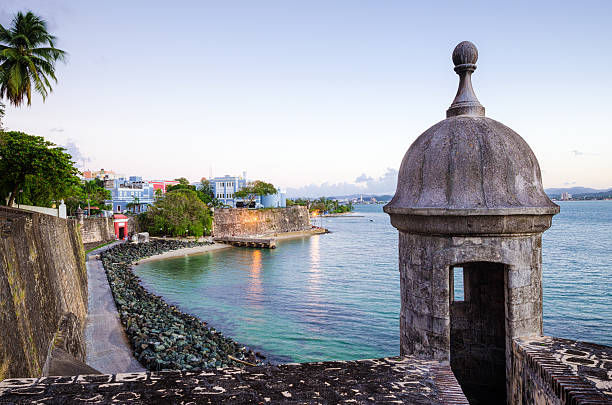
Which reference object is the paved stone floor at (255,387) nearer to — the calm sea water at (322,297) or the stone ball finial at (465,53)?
the stone ball finial at (465,53)

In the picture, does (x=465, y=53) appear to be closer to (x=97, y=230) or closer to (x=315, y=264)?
(x=315, y=264)

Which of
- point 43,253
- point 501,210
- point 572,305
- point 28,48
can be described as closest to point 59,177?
point 28,48

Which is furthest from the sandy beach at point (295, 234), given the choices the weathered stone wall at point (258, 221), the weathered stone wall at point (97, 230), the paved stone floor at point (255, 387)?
the paved stone floor at point (255, 387)

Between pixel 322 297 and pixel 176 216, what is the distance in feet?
111

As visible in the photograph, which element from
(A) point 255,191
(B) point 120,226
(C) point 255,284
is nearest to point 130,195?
(A) point 255,191

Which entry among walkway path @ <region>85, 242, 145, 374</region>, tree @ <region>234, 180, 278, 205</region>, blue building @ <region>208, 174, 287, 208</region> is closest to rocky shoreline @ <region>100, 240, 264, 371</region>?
walkway path @ <region>85, 242, 145, 374</region>

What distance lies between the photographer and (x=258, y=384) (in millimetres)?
2738

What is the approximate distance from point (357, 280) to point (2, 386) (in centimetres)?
2884

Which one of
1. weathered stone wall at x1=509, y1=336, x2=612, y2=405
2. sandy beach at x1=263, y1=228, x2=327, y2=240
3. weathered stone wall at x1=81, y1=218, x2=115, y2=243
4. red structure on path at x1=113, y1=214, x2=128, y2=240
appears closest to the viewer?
weathered stone wall at x1=509, y1=336, x2=612, y2=405

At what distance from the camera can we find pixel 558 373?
8.89 feet

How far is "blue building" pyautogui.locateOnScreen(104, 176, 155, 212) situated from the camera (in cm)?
7044

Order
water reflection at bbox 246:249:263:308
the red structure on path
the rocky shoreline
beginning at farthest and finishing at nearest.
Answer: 1. the red structure on path
2. water reflection at bbox 246:249:263:308
3. the rocky shoreline

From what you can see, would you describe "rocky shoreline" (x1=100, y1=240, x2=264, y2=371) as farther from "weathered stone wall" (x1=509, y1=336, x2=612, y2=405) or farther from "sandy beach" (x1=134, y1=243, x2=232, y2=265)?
"sandy beach" (x1=134, y1=243, x2=232, y2=265)

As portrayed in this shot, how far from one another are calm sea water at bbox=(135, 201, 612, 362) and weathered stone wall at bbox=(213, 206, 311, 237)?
16.9 metres
